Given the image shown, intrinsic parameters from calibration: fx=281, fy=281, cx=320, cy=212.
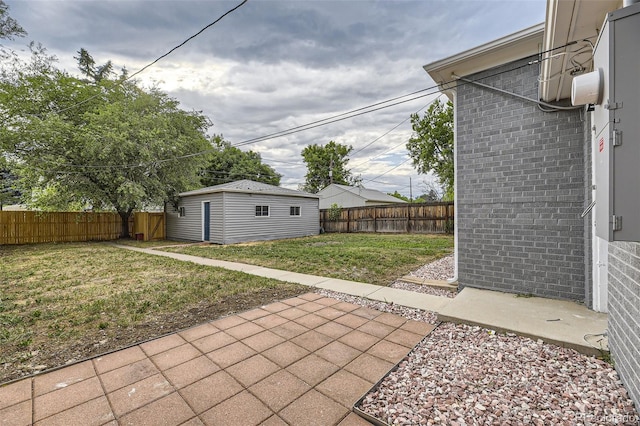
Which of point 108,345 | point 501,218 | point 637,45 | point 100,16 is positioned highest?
point 100,16

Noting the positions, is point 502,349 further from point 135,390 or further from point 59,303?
point 59,303

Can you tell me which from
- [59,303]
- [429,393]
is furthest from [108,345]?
[429,393]

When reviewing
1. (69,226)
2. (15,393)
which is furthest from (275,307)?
(69,226)

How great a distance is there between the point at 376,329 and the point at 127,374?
7.33ft

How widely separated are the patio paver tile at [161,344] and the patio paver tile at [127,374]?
0.19m

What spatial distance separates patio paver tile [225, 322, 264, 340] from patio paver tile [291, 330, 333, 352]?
47 centimetres

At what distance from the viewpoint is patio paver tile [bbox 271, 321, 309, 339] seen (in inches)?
112

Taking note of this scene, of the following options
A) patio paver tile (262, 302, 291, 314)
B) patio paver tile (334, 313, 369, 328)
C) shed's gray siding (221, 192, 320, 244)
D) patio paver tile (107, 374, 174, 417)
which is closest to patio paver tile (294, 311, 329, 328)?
patio paver tile (334, 313, 369, 328)

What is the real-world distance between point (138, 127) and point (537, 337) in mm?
14925

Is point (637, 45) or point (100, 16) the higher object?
point (100, 16)

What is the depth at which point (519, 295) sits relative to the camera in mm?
3732

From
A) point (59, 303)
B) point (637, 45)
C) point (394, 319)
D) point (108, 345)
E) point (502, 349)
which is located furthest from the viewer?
point (59, 303)

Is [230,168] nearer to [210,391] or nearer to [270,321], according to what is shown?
[270,321]

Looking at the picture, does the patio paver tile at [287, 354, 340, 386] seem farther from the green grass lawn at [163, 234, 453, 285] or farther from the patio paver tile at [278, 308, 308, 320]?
the green grass lawn at [163, 234, 453, 285]
